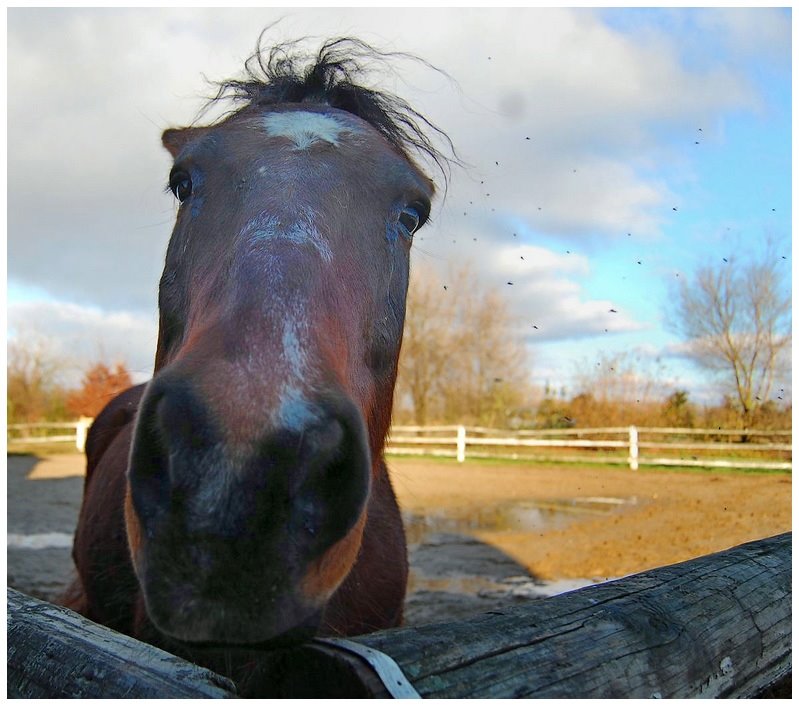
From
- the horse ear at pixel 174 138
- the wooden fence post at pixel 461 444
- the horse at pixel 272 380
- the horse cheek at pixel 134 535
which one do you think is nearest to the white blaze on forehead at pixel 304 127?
the horse at pixel 272 380

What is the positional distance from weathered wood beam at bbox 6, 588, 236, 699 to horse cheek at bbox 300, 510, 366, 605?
24 cm

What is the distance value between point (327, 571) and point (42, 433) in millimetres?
34701

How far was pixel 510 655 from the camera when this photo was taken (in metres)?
1.28

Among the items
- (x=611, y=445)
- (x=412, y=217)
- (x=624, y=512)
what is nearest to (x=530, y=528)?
(x=624, y=512)

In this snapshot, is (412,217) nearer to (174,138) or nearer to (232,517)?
(174,138)

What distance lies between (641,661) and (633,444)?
58.2ft

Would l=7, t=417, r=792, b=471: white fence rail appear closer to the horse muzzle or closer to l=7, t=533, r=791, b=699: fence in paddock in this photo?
l=7, t=533, r=791, b=699: fence in paddock

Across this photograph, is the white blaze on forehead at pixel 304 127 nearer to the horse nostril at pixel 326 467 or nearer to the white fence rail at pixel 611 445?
the horse nostril at pixel 326 467

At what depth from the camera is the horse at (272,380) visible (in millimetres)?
1261

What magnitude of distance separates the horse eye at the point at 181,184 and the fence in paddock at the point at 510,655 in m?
1.57

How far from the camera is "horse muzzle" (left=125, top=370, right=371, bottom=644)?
4.09ft

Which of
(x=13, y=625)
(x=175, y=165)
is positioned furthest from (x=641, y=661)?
(x=175, y=165)

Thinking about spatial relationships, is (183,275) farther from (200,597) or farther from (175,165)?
(200,597)

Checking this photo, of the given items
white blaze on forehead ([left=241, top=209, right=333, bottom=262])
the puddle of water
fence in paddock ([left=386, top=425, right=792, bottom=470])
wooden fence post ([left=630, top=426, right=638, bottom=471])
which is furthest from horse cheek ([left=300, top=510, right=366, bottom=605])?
wooden fence post ([left=630, top=426, right=638, bottom=471])
